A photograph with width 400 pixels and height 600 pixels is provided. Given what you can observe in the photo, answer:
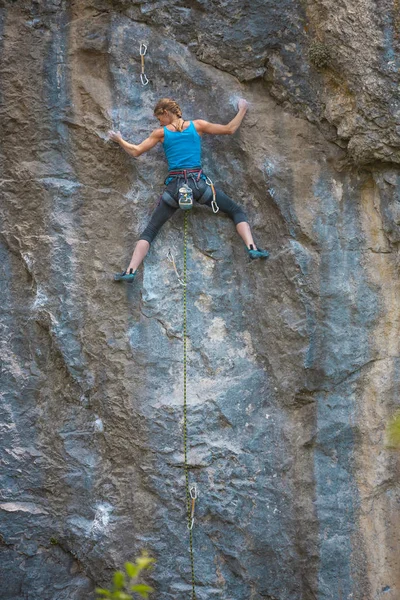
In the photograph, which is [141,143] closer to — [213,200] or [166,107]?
[166,107]

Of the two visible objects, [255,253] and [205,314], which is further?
[205,314]

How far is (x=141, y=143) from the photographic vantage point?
5602mm

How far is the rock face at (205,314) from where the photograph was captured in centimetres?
551

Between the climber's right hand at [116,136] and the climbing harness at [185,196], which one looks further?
the climber's right hand at [116,136]

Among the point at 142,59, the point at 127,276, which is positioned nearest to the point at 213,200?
the point at 127,276

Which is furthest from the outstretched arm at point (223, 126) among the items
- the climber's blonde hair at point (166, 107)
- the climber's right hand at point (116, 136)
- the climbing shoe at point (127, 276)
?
the climbing shoe at point (127, 276)

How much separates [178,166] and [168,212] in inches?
14.3

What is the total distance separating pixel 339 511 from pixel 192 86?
3500mm

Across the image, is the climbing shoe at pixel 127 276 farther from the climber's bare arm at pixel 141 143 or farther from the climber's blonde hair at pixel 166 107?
the climber's blonde hair at pixel 166 107

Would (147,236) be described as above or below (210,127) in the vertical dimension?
below

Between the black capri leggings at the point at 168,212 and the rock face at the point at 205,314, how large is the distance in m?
0.16

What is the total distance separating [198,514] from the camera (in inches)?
219

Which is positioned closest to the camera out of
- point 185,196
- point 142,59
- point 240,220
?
point 185,196

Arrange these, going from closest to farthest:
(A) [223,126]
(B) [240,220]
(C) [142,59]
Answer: (A) [223,126]
(B) [240,220]
(C) [142,59]
